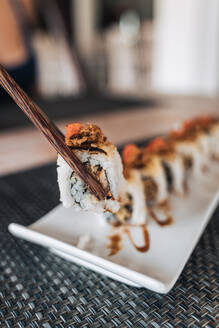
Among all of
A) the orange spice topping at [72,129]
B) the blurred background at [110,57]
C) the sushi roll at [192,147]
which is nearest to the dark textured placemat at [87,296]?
the orange spice topping at [72,129]

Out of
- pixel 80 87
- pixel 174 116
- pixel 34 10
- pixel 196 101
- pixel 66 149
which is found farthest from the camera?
pixel 34 10

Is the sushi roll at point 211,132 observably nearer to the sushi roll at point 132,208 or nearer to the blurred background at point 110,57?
the blurred background at point 110,57

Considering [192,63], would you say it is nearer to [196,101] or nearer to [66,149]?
[196,101]

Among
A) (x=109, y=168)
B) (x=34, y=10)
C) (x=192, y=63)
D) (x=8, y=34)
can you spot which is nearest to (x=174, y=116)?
(x=109, y=168)

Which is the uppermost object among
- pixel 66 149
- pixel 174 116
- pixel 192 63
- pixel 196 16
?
pixel 66 149

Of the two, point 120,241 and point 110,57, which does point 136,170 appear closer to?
point 120,241

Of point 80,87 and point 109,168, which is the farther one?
point 80,87
